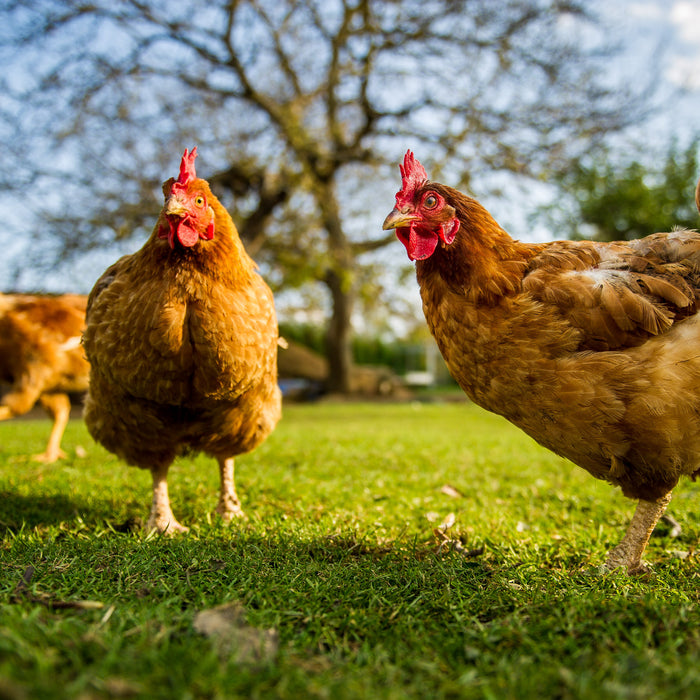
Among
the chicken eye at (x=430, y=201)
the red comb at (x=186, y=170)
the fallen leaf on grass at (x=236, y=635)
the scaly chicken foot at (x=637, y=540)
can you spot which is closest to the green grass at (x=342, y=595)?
the fallen leaf on grass at (x=236, y=635)

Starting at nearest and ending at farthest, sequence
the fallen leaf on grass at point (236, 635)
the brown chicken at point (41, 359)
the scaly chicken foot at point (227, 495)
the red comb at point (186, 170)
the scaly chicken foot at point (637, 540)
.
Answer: the fallen leaf on grass at point (236, 635), the scaly chicken foot at point (637, 540), the red comb at point (186, 170), the scaly chicken foot at point (227, 495), the brown chicken at point (41, 359)

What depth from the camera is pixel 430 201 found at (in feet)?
8.67

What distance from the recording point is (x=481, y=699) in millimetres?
1295

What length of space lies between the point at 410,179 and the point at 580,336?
3.71ft

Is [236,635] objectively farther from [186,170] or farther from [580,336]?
[186,170]

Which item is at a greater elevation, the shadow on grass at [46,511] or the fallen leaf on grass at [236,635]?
the fallen leaf on grass at [236,635]

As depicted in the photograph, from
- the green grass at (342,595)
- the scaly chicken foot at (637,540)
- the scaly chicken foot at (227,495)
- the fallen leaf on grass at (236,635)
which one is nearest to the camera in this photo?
the green grass at (342,595)

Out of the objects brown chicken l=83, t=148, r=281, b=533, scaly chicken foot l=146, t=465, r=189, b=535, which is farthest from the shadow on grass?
brown chicken l=83, t=148, r=281, b=533

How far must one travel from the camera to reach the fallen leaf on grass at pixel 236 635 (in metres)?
1.43

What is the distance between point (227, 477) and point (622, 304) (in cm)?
244

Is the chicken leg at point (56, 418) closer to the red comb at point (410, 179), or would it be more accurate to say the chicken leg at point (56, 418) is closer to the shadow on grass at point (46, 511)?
the shadow on grass at point (46, 511)

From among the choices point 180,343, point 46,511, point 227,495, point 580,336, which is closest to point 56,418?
point 46,511

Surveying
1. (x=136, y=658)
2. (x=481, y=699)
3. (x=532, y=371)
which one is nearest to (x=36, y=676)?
(x=136, y=658)

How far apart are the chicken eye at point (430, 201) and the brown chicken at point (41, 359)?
3.99 m
